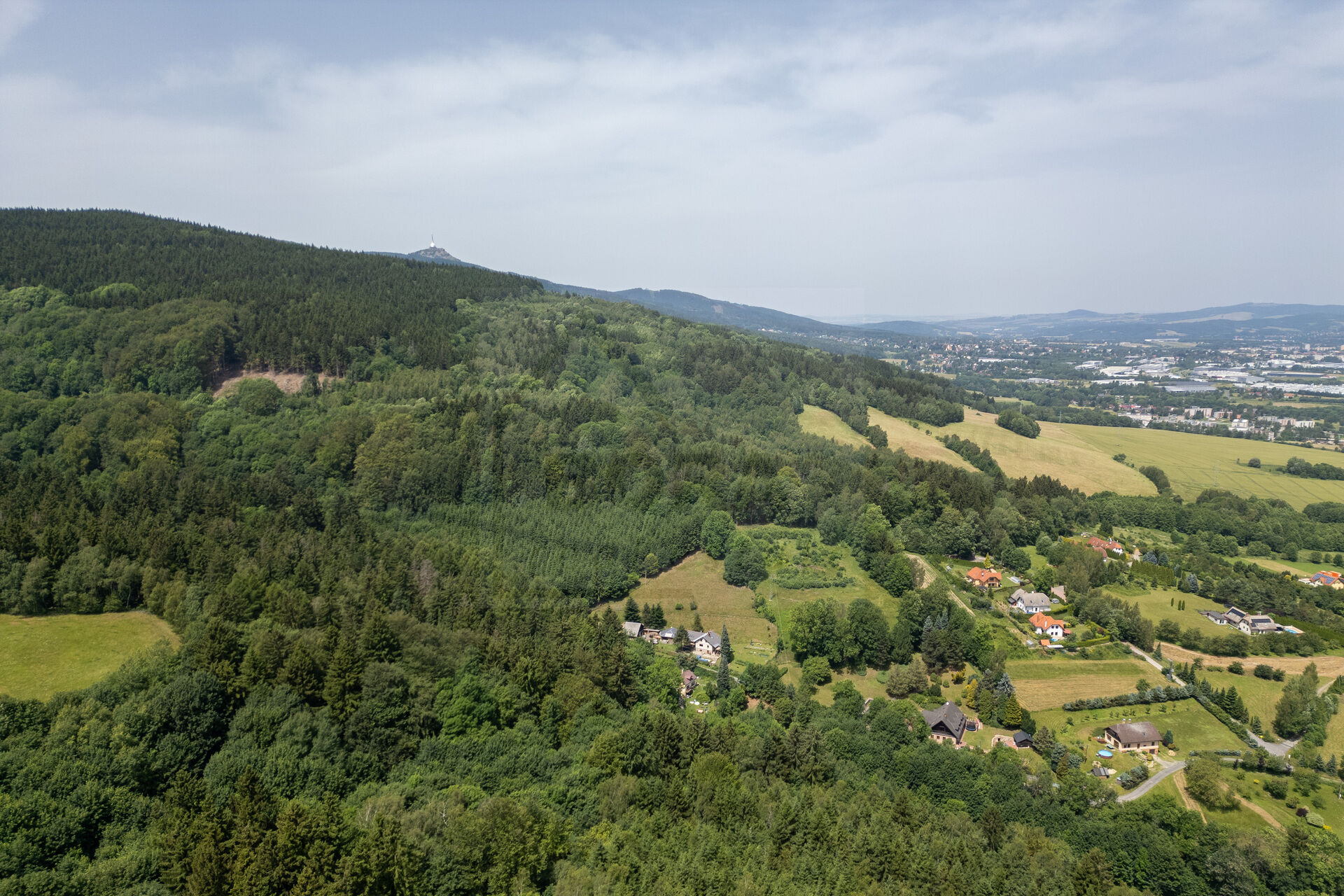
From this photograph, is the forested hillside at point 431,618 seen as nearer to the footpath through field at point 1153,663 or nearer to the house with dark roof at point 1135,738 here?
the footpath through field at point 1153,663

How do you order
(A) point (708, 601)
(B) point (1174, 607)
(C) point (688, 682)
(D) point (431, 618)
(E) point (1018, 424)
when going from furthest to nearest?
(E) point (1018, 424), (A) point (708, 601), (B) point (1174, 607), (C) point (688, 682), (D) point (431, 618)

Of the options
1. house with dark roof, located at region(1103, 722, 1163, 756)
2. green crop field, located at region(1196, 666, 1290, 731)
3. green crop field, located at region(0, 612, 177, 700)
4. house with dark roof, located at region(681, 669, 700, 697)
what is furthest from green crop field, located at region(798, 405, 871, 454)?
green crop field, located at region(0, 612, 177, 700)

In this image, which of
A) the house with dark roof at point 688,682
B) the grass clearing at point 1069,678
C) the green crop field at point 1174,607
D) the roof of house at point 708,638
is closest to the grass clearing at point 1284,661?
the grass clearing at point 1069,678

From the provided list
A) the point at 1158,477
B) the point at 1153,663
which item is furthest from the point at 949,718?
the point at 1158,477

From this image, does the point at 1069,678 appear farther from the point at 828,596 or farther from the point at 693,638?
the point at 693,638

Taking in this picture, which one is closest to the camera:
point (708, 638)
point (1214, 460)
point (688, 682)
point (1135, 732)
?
point (1135, 732)

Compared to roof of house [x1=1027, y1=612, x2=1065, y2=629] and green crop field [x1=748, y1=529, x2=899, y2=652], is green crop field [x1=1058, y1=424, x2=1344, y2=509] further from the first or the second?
green crop field [x1=748, y1=529, x2=899, y2=652]

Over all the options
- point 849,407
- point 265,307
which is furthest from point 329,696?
point 849,407
